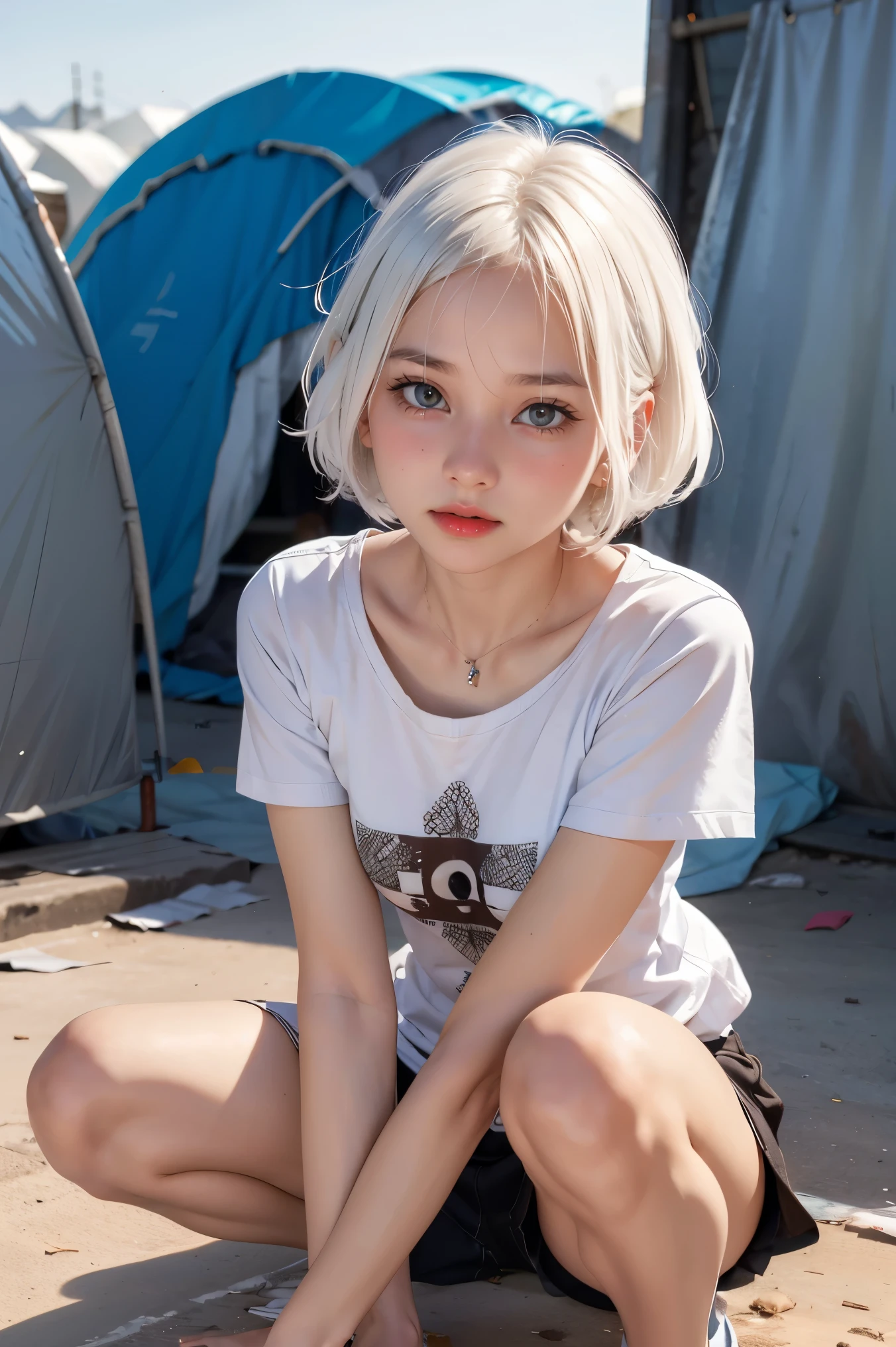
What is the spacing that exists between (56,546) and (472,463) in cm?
226

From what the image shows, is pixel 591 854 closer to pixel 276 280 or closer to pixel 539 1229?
pixel 539 1229

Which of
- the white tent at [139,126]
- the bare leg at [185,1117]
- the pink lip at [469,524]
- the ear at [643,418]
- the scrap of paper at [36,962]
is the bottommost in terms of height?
the scrap of paper at [36,962]

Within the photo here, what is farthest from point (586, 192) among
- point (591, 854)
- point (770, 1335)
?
point (770, 1335)

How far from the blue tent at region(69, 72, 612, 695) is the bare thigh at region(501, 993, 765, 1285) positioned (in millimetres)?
4312

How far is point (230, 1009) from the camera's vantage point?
4.65 feet

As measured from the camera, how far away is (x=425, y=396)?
1.25 m

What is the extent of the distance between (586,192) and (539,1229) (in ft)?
3.39

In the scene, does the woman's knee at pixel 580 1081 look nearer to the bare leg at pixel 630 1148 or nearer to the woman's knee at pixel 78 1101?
the bare leg at pixel 630 1148

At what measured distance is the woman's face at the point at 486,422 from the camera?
3.93ft

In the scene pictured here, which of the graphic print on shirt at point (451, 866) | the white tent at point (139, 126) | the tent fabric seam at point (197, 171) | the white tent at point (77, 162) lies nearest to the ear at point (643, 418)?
the graphic print on shirt at point (451, 866)

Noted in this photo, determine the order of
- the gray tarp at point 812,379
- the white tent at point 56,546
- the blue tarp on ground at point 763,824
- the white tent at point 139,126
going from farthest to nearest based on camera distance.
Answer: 1. the white tent at point 139,126
2. the gray tarp at point 812,379
3. the blue tarp on ground at point 763,824
4. the white tent at point 56,546

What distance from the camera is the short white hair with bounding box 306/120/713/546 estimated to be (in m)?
1.20

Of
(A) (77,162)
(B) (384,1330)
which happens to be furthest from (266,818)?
(A) (77,162)

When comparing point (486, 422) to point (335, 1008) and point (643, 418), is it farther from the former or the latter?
point (335, 1008)
